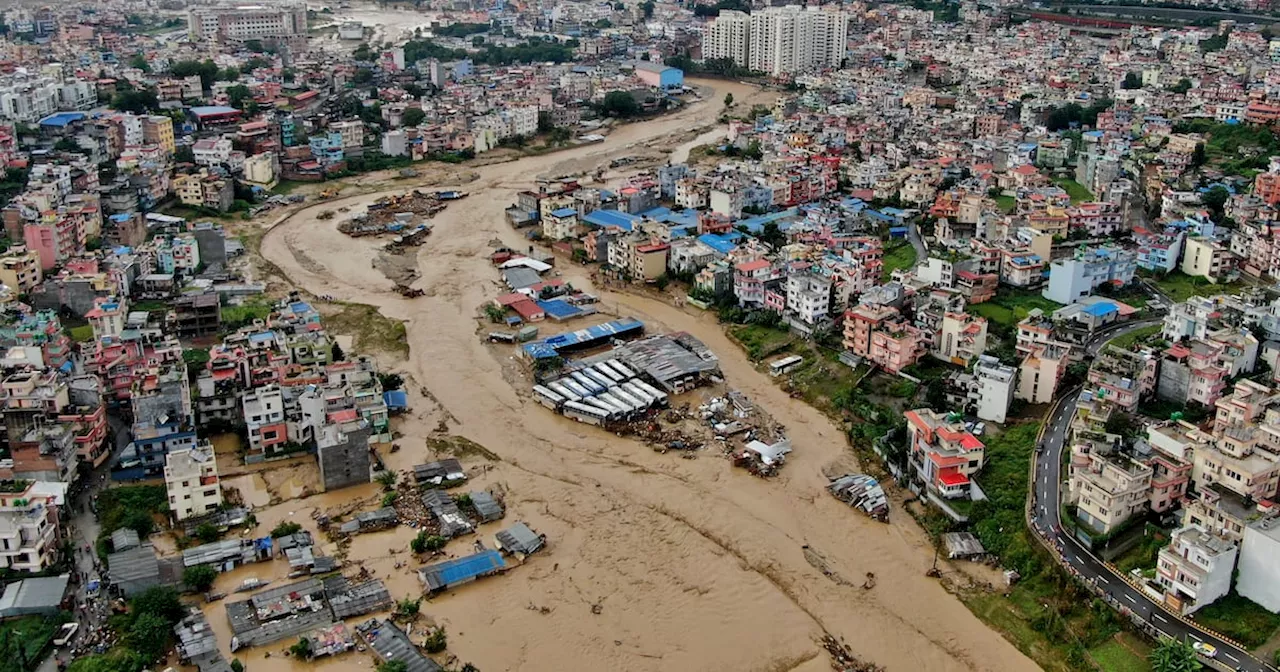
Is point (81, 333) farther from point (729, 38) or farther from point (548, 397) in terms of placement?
point (729, 38)

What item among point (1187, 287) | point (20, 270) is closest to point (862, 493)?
point (1187, 287)

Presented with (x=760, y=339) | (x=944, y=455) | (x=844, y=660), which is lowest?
(x=844, y=660)

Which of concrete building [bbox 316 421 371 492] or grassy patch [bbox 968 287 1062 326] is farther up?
grassy patch [bbox 968 287 1062 326]

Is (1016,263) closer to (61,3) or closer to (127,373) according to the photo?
(127,373)

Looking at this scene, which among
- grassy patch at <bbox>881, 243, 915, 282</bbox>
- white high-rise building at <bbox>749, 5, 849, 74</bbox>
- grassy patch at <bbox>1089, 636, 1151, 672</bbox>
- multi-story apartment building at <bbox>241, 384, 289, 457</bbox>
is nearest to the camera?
grassy patch at <bbox>1089, 636, 1151, 672</bbox>

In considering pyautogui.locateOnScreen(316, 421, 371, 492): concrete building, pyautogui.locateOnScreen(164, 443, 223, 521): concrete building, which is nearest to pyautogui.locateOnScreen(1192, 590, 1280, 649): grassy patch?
pyautogui.locateOnScreen(316, 421, 371, 492): concrete building

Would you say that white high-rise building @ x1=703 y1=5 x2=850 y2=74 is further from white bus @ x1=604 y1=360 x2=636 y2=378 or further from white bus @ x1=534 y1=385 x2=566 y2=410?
white bus @ x1=534 y1=385 x2=566 y2=410

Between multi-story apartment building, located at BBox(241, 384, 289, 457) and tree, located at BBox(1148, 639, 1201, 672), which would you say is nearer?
tree, located at BBox(1148, 639, 1201, 672)
